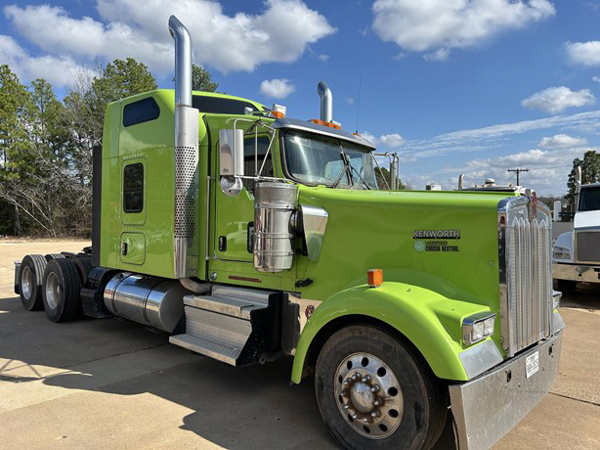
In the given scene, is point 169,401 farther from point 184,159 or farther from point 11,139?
point 11,139

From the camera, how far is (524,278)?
3.29m

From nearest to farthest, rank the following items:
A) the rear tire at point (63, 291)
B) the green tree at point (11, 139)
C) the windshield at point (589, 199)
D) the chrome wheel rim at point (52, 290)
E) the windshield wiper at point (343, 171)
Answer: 1. the windshield wiper at point (343, 171)
2. the rear tire at point (63, 291)
3. the chrome wheel rim at point (52, 290)
4. the windshield at point (589, 199)
5. the green tree at point (11, 139)

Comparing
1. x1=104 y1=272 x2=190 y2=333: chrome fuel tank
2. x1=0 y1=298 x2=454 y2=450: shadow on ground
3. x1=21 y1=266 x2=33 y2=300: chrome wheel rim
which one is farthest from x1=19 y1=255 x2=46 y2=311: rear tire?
x1=104 y1=272 x2=190 y2=333: chrome fuel tank

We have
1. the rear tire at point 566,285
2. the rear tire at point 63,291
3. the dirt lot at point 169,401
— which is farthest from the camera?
the rear tire at point 566,285

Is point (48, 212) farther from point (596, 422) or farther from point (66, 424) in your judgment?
point (596, 422)

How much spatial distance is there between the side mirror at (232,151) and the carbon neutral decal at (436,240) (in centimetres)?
154

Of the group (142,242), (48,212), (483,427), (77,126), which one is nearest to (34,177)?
(48,212)

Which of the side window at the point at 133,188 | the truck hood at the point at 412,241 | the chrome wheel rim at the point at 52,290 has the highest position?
the side window at the point at 133,188

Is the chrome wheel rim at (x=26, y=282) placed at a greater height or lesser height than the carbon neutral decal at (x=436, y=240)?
lesser

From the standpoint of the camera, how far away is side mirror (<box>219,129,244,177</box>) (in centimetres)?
376

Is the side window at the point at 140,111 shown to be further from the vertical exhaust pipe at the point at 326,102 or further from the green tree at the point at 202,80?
the green tree at the point at 202,80

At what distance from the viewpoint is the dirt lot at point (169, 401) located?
11.4 ft

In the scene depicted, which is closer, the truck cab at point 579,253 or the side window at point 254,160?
the side window at point 254,160

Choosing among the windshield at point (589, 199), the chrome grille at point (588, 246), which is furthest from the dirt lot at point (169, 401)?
the windshield at point (589, 199)
